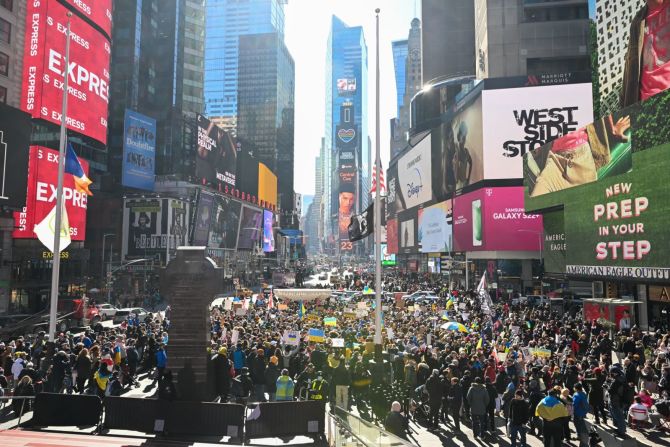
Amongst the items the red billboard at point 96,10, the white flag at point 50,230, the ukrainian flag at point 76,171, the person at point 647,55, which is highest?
the red billboard at point 96,10

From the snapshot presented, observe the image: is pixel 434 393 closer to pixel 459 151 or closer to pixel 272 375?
pixel 272 375

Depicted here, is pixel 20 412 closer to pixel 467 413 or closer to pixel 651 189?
pixel 467 413

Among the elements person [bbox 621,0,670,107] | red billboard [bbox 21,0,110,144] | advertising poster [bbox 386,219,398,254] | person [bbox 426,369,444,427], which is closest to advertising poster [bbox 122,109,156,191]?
red billboard [bbox 21,0,110,144]

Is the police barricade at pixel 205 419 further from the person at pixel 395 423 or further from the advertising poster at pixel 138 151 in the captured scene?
the advertising poster at pixel 138 151

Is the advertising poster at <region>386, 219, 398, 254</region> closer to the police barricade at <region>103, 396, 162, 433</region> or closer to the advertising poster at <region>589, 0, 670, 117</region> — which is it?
the advertising poster at <region>589, 0, 670, 117</region>

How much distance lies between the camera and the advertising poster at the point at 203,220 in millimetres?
79312

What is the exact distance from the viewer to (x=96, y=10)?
54.9 metres

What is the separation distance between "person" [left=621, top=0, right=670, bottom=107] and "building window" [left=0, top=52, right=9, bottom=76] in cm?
4908

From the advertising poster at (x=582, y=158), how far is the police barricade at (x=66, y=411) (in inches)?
1169

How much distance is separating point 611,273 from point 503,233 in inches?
1194

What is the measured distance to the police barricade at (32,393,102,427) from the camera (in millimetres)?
11977

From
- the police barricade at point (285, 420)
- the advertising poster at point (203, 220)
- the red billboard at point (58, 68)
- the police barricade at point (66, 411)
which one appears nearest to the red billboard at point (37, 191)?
the red billboard at point (58, 68)

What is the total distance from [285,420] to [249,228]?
307 feet

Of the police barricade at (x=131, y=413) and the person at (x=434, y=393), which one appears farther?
the person at (x=434, y=393)
